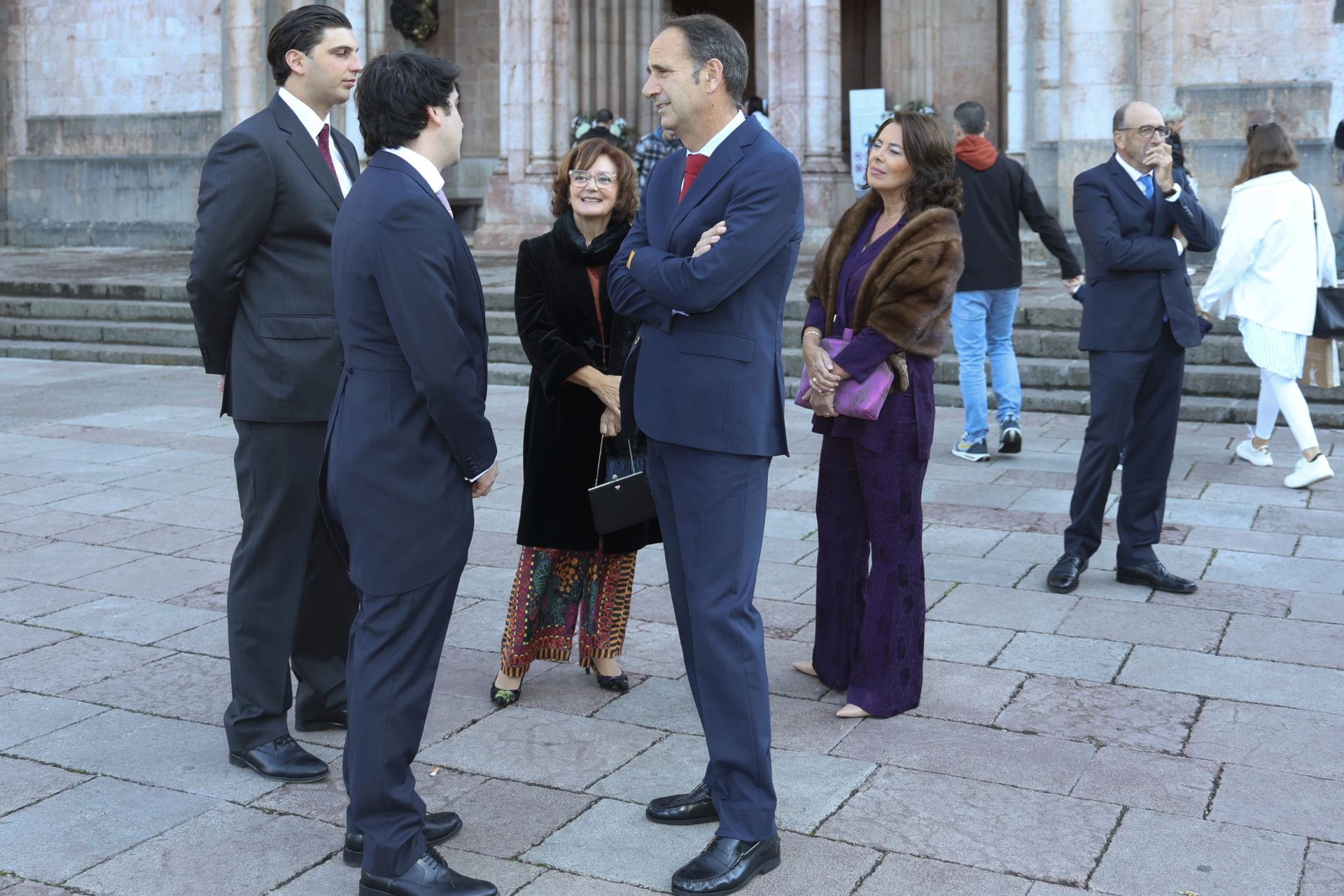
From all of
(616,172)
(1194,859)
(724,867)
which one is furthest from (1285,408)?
(724,867)

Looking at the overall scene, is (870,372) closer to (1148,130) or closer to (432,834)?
(432,834)

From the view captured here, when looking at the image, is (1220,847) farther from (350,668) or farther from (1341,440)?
(1341,440)

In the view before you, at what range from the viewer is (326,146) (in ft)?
14.6

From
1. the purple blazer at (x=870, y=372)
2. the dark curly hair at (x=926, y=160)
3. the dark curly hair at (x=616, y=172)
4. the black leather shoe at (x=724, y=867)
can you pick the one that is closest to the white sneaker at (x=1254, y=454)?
the purple blazer at (x=870, y=372)

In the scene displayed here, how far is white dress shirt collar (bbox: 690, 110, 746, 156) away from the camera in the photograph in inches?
141

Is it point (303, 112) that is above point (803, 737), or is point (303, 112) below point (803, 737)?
above

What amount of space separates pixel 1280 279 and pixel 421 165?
6050 mm

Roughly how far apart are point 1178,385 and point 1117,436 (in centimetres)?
33

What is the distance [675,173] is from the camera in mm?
3717

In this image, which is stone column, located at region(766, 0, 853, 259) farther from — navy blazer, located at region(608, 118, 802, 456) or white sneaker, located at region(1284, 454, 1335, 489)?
navy blazer, located at region(608, 118, 802, 456)

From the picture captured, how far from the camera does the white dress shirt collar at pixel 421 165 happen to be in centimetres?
338

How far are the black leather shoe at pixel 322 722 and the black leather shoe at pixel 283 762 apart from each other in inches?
10.1

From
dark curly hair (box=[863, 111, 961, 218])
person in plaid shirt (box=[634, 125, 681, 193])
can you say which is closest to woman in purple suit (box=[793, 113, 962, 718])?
A: dark curly hair (box=[863, 111, 961, 218])

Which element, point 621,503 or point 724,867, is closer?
point 724,867
